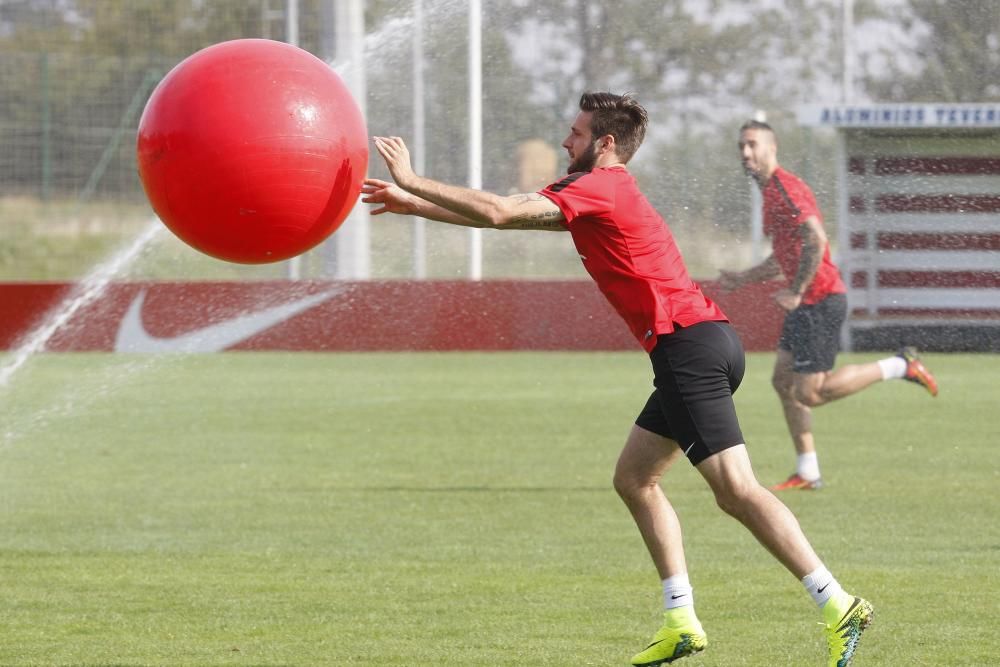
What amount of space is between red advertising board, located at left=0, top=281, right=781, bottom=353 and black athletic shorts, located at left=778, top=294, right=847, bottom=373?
30.4ft

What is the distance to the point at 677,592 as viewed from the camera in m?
5.51

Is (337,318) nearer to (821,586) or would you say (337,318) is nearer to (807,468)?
(807,468)

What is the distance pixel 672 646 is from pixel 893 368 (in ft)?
18.8

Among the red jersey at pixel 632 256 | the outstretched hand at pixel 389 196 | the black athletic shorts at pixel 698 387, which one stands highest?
the outstretched hand at pixel 389 196

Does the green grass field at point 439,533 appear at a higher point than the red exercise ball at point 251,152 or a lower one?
lower

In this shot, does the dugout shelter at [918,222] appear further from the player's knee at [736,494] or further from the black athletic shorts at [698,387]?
the player's knee at [736,494]

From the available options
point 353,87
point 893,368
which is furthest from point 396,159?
point 353,87

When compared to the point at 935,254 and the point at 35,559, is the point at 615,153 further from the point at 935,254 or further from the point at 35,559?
the point at 935,254

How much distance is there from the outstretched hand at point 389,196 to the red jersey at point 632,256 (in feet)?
1.75

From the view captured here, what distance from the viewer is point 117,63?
24.6m

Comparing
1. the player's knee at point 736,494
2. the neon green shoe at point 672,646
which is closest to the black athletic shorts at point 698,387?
the player's knee at point 736,494

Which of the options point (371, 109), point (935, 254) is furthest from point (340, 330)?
point (935, 254)

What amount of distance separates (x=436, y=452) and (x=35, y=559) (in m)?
4.28

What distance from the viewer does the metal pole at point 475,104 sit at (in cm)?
1728
